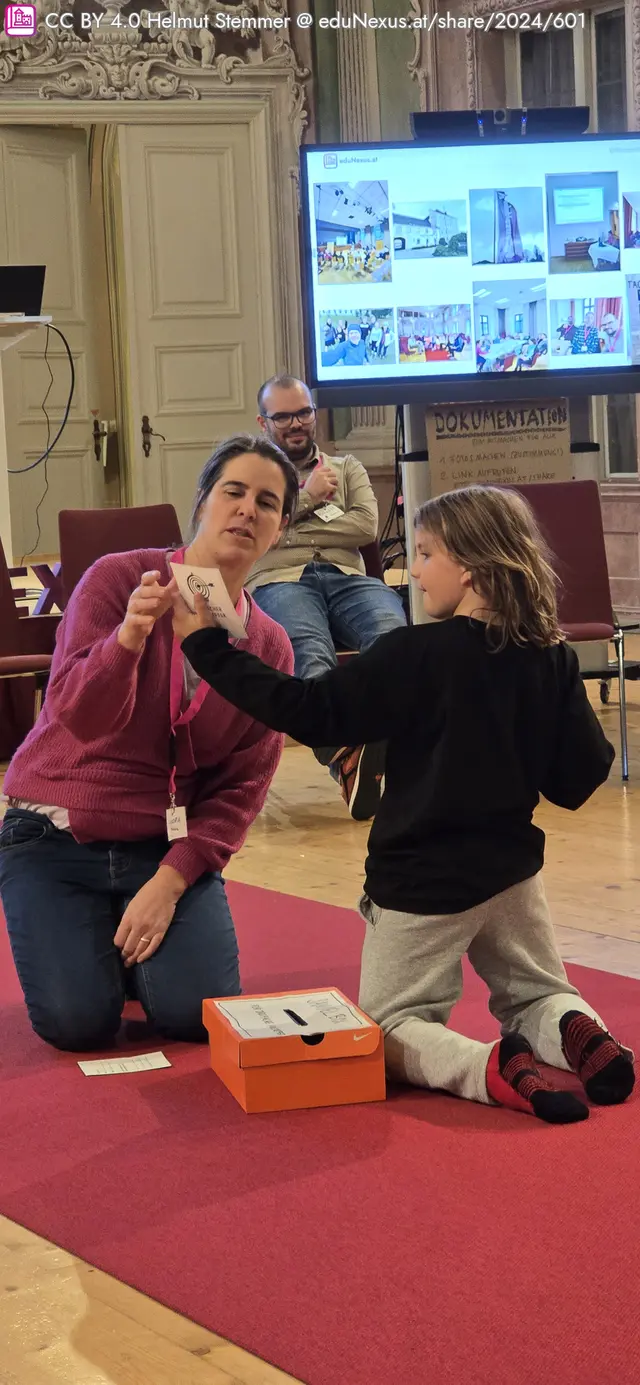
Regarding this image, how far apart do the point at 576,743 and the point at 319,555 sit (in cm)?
282

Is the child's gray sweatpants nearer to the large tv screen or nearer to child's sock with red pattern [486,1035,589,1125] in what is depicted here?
child's sock with red pattern [486,1035,589,1125]

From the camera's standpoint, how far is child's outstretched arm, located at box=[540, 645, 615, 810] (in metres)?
2.59

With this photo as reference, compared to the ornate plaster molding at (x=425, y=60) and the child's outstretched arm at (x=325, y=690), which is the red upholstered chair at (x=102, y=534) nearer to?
the child's outstretched arm at (x=325, y=690)

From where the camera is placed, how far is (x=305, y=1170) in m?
2.29

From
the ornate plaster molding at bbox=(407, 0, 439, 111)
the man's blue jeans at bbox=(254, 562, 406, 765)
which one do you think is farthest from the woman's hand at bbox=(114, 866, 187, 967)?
the ornate plaster molding at bbox=(407, 0, 439, 111)

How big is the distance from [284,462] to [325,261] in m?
3.11

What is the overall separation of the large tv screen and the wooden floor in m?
1.38

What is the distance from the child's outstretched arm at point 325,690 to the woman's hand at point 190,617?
2 cm

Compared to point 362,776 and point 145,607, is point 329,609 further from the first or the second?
point 145,607

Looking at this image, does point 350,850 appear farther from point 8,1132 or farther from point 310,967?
point 8,1132

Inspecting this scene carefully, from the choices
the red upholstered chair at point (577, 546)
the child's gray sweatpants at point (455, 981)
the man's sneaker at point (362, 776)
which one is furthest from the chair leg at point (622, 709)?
the child's gray sweatpants at point (455, 981)

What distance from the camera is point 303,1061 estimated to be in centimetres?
254

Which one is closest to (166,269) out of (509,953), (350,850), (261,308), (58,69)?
(261,308)

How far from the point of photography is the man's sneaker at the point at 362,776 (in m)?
3.94
